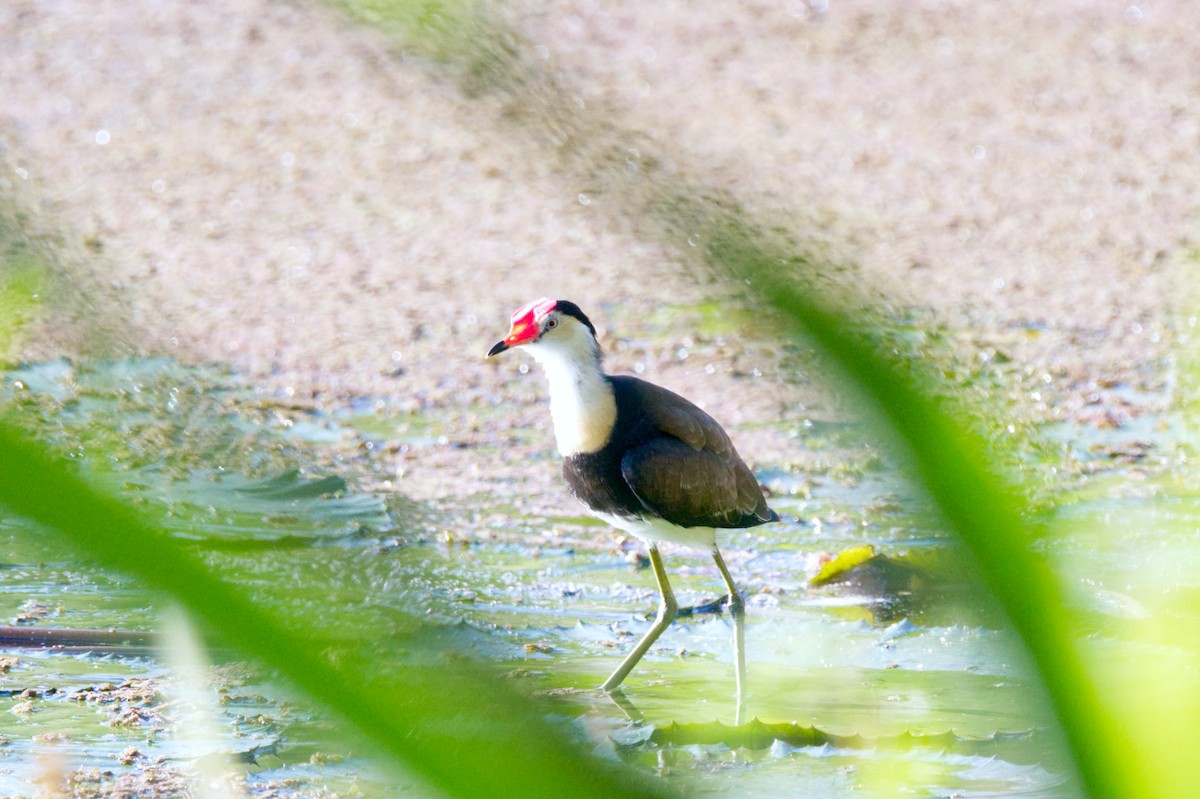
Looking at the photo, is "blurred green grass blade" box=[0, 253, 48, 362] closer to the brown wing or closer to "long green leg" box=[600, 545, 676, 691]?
the brown wing

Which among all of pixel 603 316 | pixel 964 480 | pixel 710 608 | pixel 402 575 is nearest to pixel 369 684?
pixel 402 575

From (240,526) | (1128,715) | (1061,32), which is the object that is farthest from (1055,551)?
(1061,32)

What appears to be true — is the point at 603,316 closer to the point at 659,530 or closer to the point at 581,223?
the point at 581,223

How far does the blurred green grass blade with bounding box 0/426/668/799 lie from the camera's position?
312 mm

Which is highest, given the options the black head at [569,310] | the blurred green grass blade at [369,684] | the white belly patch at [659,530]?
the black head at [569,310]

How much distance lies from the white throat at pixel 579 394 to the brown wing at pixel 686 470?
0.09m

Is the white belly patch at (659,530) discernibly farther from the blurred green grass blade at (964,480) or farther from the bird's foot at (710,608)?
the blurred green grass blade at (964,480)

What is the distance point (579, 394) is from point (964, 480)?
136 inches

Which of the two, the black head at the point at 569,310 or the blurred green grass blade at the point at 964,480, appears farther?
the black head at the point at 569,310

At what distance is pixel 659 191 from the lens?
1.19 feet

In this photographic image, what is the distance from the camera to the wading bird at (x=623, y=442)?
380 centimetres

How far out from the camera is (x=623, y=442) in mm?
3809

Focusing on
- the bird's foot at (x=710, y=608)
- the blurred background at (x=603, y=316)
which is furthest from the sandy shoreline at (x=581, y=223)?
the bird's foot at (x=710, y=608)

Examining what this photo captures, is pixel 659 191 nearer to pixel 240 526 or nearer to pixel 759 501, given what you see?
pixel 240 526
